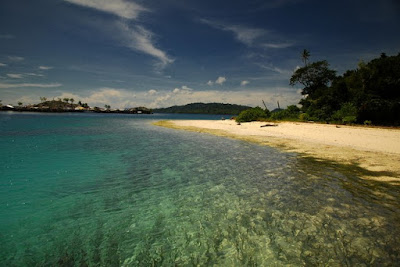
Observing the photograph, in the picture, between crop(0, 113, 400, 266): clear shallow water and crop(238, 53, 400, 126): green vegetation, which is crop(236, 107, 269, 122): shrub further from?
crop(0, 113, 400, 266): clear shallow water

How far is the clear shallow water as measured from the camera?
4.34m

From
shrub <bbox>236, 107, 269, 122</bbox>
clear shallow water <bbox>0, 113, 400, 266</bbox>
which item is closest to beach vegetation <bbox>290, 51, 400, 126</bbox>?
shrub <bbox>236, 107, 269, 122</bbox>

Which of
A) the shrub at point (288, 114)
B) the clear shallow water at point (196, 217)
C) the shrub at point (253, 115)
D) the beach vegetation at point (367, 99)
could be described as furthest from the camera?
the shrub at point (253, 115)

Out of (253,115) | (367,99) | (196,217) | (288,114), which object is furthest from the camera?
(253,115)

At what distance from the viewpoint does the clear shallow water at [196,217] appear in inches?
171

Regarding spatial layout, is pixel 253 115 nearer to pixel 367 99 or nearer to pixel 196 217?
pixel 367 99

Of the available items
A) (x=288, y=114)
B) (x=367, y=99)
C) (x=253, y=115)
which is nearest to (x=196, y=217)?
(x=367, y=99)

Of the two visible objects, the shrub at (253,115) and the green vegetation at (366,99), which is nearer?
the green vegetation at (366,99)

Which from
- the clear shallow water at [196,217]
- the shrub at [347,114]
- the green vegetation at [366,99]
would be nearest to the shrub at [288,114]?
the green vegetation at [366,99]

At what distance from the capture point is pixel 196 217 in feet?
19.7

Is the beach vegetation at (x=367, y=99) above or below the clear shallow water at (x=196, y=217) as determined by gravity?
above

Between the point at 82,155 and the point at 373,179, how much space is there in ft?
58.2

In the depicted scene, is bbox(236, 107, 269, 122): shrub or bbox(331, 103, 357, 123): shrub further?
bbox(236, 107, 269, 122): shrub

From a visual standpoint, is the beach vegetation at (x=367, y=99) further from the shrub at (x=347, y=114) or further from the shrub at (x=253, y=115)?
the shrub at (x=253, y=115)
